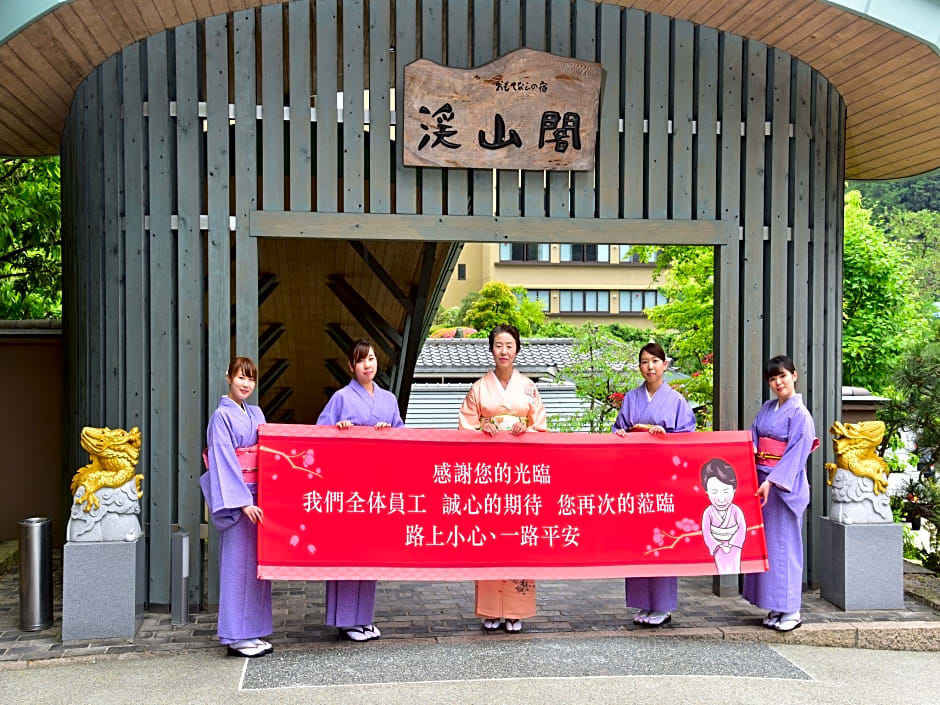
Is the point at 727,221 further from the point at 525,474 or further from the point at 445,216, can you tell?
the point at 525,474

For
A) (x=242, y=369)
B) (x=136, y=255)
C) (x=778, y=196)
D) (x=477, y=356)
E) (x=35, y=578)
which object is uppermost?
(x=778, y=196)

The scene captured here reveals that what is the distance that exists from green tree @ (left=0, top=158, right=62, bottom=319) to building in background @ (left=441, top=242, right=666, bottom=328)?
1123 inches

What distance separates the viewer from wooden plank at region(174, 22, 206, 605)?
554 centimetres

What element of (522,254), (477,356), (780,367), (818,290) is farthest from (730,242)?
(522,254)

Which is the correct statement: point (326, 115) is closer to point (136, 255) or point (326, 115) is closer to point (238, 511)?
point (136, 255)

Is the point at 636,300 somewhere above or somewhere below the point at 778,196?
above

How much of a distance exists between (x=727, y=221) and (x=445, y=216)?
6.33ft

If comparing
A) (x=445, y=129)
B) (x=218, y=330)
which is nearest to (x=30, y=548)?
(x=218, y=330)

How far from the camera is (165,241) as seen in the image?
5.55 metres

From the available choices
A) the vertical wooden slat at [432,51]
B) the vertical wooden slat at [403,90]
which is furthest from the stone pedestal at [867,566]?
the vertical wooden slat at [403,90]

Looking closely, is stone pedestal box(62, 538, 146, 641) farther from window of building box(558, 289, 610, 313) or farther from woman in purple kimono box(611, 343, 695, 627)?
window of building box(558, 289, 610, 313)

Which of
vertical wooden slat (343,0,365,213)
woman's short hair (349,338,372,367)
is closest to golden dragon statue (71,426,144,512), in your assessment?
woman's short hair (349,338,372,367)

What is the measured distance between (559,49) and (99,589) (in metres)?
4.32

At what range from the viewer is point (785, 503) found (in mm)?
5176
